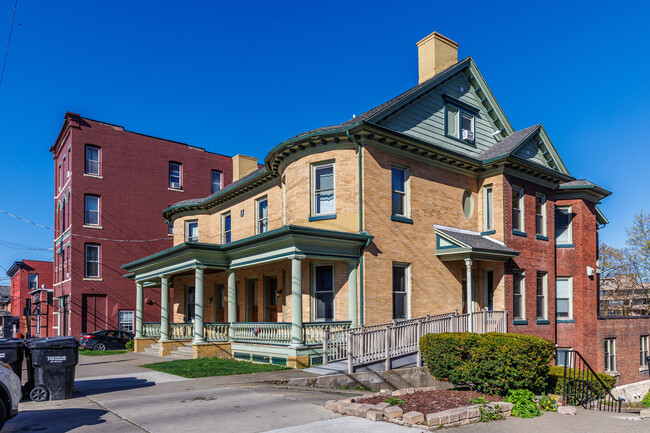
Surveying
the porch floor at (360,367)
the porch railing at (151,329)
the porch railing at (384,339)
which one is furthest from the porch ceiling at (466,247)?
the porch railing at (151,329)

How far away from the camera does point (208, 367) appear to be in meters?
16.5

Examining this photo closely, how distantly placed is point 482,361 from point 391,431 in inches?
171

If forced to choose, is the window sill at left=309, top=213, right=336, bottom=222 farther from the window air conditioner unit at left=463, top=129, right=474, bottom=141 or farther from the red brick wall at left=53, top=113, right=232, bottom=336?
the red brick wall at left=53, top=113, right=232, bottom=336

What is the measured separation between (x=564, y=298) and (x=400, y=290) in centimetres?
860

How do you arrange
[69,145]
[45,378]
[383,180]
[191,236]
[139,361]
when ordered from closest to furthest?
[45,378]
[383,180]
[139,361]
[191,236]
[69,145]

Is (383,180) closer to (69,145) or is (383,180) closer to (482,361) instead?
(482,361)

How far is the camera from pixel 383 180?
60.3 ft

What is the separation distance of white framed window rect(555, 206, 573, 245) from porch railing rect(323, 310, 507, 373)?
26.7ft

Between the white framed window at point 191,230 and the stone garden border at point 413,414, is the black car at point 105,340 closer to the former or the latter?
the white framed window at point 191,230

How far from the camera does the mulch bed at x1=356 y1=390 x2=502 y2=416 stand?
9586 millimetres

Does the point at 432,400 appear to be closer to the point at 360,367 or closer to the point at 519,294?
the point at 360,367

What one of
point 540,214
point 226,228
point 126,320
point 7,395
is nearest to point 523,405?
point 7,395

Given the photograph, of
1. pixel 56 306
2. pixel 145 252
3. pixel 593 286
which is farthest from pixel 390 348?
pixel 56 306

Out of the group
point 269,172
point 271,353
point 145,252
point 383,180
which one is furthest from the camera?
point 145,252
